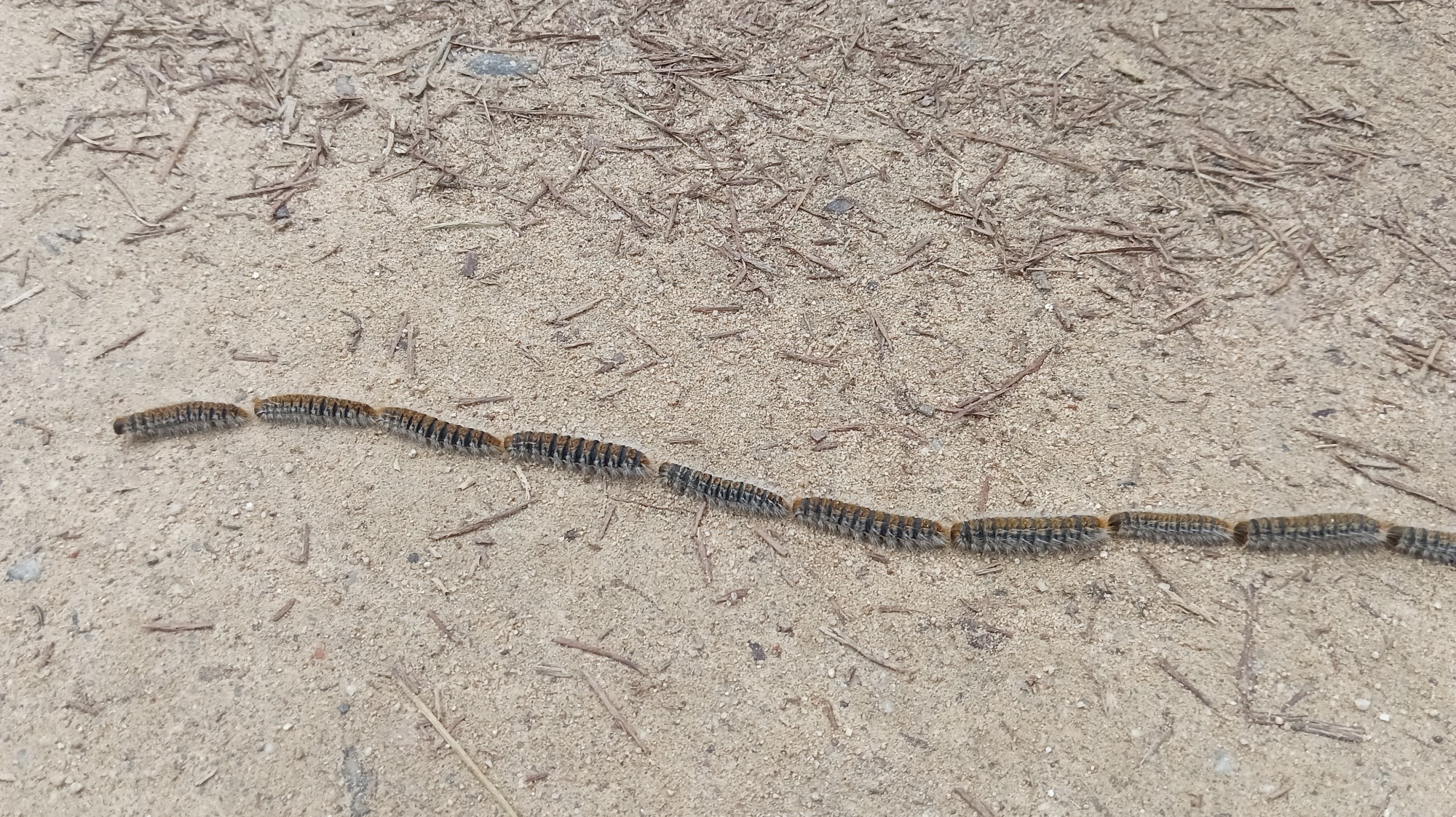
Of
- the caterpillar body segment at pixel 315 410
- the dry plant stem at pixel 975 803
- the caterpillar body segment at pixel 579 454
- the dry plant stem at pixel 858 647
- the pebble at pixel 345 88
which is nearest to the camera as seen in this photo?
the dry plant stem at pixel 975 803

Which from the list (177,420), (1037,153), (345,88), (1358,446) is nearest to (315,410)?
(177,420)

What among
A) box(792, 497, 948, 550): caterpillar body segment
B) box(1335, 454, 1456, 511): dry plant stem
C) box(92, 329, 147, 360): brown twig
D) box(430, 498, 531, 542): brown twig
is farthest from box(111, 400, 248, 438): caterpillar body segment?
box(1335, 454, 1456, 511): dry plant stem

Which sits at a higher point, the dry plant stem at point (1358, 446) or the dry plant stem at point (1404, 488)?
the dry plant stem at point (1358, 446)

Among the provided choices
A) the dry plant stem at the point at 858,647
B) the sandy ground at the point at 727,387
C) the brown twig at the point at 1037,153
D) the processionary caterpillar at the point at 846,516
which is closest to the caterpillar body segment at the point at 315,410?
the processionary caterpillar at the point at 846,516

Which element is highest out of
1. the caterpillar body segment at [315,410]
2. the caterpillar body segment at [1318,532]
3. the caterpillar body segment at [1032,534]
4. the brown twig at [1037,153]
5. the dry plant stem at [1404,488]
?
the brown twig at [1037,153]

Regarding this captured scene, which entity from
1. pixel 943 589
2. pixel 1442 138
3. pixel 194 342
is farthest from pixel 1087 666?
pixel 194 342

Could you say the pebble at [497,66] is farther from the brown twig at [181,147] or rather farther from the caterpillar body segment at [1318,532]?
the caterpillar body segment at [1318,532]

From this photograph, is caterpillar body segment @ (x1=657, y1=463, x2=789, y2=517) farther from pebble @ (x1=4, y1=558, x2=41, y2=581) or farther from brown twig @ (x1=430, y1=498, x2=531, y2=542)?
pebble @ (x1=4, y1=558, x2=41, y2=581)
